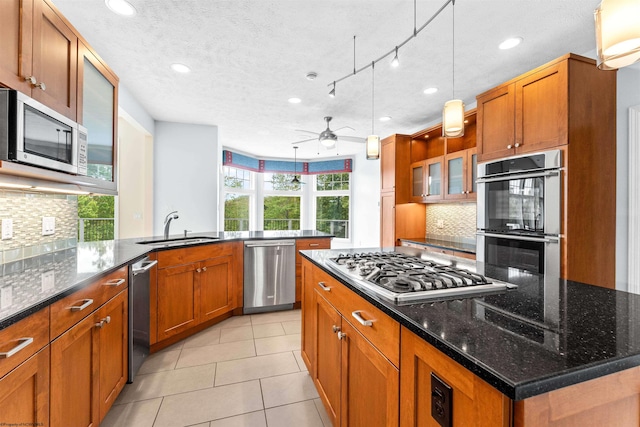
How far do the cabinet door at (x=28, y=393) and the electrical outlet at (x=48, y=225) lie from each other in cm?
128

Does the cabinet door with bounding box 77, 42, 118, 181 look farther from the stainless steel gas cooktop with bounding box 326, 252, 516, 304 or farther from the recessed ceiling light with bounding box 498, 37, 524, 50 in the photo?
the recessed ceiling light with bounding box 498, 37, 524, 50

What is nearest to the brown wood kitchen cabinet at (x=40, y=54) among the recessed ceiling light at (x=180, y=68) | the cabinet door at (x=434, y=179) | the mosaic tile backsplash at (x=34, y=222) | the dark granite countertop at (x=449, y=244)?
the mosaic tile backsplash at (x=34, y=222)

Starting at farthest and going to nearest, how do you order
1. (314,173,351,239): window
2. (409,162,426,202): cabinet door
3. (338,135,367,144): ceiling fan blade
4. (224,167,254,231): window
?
1. (314,173,351,239): window
2. (224,167,254,231): window
3. (338,135,367,144): ceiling fan blade
4. (409,162,426,202): cabinet door

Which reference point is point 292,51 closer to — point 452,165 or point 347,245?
point 452,165

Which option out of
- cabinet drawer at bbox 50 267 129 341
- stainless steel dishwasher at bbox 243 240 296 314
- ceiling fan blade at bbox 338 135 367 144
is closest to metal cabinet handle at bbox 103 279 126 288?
cabinet drawer at bbox 50 267 129 341

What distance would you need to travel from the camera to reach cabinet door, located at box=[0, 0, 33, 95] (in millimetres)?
1207

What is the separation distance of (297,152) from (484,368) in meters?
6.31

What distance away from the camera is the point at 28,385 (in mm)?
978

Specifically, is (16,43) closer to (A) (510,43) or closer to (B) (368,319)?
(B) (368,319)

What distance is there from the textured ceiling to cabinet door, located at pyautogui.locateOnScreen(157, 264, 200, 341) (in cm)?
196

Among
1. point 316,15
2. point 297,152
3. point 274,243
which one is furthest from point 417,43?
point 297,152

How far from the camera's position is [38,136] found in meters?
1.36

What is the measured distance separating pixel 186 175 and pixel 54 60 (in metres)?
3.16

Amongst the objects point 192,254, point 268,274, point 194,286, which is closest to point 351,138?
point 268,274
